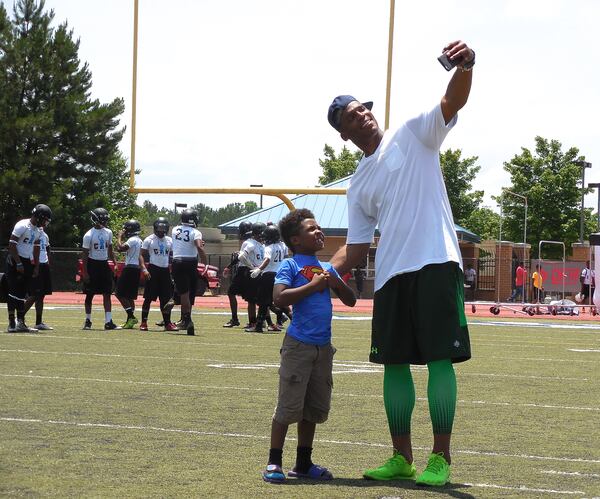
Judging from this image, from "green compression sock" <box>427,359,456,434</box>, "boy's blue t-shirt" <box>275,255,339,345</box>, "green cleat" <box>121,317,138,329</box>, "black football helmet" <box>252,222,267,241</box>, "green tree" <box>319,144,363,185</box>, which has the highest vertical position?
"green tree" <box>319,144,363,185</box>

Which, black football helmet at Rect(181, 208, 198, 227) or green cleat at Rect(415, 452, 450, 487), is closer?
green cleat at Rect(415, 452, 450, 487)

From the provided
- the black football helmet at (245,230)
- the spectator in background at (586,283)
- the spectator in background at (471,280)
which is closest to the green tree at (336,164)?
the spectator in background at (471,280)

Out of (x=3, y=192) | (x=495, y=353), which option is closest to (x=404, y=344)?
(x=495, y=353)

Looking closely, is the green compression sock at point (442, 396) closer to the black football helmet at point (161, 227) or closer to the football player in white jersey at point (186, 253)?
the football player in white jersey at point (186, 253)

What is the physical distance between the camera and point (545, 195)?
7119 centimetres

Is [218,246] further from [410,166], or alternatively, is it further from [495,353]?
[410,166]

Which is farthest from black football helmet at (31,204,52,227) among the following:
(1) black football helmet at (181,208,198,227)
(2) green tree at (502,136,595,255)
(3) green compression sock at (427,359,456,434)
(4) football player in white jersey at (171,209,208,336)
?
(2) green tree at (502,136,595,255)

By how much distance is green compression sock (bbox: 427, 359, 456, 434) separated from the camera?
5852 millimetres

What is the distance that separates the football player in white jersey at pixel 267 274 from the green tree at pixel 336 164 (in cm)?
7097

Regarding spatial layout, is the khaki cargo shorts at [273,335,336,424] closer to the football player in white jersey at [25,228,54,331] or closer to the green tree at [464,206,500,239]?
the football player in white jersey at [25,228,54,331]

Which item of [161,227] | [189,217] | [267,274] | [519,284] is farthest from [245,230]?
[519,284]

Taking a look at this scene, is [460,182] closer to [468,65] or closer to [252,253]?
[252,253]

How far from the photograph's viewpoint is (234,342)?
16.3m

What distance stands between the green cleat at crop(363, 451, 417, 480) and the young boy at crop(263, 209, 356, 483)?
0.66 feet
